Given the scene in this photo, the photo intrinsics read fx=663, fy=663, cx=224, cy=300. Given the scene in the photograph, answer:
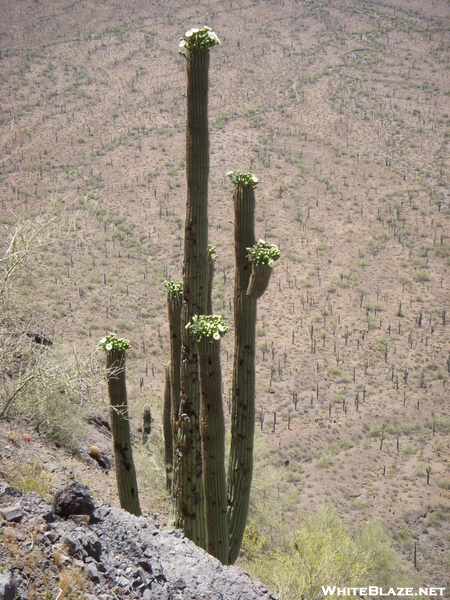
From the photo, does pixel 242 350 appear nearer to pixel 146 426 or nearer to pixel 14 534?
pixel 14 534

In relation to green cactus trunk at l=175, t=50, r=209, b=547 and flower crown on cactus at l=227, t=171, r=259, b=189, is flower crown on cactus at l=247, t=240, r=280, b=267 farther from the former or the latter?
flower crown on cactus at l=227, t=171, r=259, b=189

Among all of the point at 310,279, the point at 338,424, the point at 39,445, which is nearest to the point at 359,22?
the point at 310,279

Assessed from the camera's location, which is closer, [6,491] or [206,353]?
[6,491]

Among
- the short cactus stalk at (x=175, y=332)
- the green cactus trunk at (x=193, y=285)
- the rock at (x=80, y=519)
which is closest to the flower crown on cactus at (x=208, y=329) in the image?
the green cactus trunk at (x=193, y=285)

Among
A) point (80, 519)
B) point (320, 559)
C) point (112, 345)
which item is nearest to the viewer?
point (80, 519)

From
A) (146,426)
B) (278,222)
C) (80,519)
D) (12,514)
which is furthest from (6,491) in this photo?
(278,222)

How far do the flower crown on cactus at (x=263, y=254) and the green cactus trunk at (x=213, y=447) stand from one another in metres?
1.30

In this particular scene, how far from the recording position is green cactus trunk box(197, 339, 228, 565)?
8273 millimetres

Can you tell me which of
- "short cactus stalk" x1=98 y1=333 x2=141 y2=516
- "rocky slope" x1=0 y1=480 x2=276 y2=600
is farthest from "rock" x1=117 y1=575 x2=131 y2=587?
"short cactus stalk" x1=98 y1=333 x2=141 y2=516

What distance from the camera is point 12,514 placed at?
684cm

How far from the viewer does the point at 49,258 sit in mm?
28969

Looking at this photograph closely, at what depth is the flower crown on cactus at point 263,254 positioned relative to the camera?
8.70m

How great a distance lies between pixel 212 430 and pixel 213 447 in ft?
0.81

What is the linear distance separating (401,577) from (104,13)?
5385 centimetres
